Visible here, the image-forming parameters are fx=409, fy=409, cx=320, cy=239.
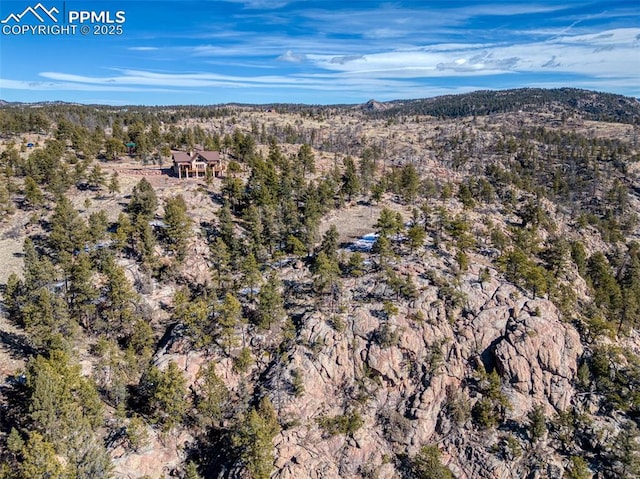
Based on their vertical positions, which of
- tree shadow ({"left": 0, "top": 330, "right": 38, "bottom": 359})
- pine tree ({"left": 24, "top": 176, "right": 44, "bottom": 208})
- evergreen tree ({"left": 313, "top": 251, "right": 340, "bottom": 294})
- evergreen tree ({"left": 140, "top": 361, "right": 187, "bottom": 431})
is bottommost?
evergreen tree ({"left": 140, "top": 361, "right": 187, "bottom": 431})

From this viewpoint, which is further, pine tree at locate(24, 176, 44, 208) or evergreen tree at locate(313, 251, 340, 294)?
pine tree at locate(24, 176, 44, 208)

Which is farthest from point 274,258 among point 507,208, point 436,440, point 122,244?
point 507,208

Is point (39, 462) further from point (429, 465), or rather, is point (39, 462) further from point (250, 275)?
point (429, 465)

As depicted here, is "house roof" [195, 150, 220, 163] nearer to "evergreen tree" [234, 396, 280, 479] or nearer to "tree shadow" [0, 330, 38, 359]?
"tree shadow" [0, 330, 38, 359]

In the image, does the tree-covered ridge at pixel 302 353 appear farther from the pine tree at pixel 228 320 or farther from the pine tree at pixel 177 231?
the pine tree at pixel 177 231

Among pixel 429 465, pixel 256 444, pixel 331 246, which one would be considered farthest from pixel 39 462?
pixel 331 246

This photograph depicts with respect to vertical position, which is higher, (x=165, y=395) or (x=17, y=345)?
(x=17, y=345)

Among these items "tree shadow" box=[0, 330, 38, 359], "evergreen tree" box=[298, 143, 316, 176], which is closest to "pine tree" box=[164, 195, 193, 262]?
"tree shadow" box=[0, 330, 38, 359]

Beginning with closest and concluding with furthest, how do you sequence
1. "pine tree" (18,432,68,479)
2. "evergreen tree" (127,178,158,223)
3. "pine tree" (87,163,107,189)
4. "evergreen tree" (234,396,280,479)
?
"pine tree" (18,432,68,479) → "evergreen tree" (234,396,280,479) → "evergreen tree" (127,178,158,223) → "pine tree" (87,163,107,189)

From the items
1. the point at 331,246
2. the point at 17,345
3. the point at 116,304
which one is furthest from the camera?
the point at 331,246
